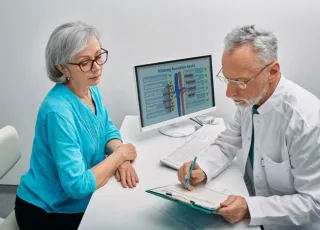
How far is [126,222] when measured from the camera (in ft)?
3.76

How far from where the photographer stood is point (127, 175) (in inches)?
54.8


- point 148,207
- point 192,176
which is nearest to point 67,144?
point 148,207

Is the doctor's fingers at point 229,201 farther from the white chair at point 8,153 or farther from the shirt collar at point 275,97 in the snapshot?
the white chair at point 8,153

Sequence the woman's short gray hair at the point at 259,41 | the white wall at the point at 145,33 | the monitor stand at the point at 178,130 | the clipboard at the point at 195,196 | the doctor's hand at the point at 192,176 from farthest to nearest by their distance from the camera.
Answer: the white wall at the point at 145,33, the monitor stand at the point at 178,130, the doctor's hand at the point at 192,176, the woman's short gray hair at the point at 259,41, the clipboard at the point at 195,196

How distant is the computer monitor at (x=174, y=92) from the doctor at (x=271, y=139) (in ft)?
1.47

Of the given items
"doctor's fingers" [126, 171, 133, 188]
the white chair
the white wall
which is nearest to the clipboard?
"doctor's fingers" [126, 171, 133, 188]

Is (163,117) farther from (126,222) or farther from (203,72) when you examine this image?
(126,222)

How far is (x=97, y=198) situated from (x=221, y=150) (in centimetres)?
60

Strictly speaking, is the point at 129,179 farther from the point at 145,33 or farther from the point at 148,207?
the point at 145,33

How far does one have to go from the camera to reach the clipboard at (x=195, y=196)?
1.06m

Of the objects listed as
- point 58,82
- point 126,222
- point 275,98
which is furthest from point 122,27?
point 126,222

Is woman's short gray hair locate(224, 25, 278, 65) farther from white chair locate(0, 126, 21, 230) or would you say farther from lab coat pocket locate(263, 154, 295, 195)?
white chair locate(0, 126, 21, 230)

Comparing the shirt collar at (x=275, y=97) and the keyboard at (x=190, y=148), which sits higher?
the shirt collar at (x=275, y=97)

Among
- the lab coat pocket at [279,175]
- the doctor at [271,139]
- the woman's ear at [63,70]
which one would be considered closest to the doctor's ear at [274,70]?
the doctor at [271,139]
